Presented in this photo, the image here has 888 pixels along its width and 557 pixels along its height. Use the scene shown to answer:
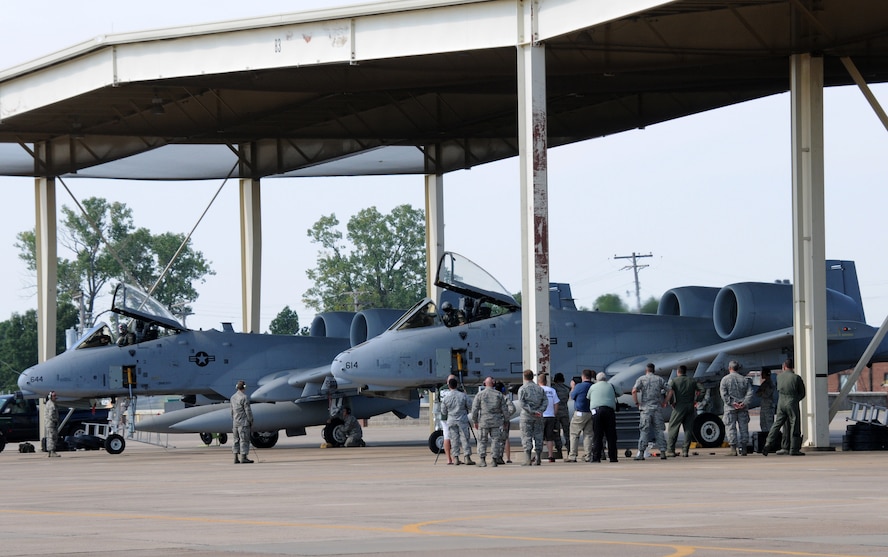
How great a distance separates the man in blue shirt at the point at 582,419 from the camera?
63.9 feet

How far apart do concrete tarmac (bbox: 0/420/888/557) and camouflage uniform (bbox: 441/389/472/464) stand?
0.43m

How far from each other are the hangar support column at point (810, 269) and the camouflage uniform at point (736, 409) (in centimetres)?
184

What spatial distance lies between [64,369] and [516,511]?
19924mm

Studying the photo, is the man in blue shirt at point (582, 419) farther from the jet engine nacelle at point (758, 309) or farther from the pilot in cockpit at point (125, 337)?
the pilot in cockpit at point (125, 337)

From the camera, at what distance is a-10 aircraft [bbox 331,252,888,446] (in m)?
24.4

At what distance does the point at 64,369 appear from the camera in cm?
2889

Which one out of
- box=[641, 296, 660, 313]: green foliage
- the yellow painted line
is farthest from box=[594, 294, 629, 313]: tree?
the yellow painted line

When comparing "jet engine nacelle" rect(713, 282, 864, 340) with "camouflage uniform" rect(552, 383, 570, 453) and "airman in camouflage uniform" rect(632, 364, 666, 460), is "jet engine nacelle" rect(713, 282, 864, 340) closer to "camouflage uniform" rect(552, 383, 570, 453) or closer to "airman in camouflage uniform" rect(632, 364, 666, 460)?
"camouflage uniform" rect(552, 383, 570, 453)

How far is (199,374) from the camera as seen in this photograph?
3006cm

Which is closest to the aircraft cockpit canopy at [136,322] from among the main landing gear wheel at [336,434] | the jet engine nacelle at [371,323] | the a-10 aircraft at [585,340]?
the jet engine nacelle at [371,323]

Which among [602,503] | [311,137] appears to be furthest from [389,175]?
[602,503]

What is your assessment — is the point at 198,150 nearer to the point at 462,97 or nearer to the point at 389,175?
the point at 389,175

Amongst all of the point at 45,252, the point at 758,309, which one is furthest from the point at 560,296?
the point at 45,252

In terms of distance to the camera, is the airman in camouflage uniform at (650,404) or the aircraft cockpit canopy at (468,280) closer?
the airman in camouflage uniform at (650,404)
